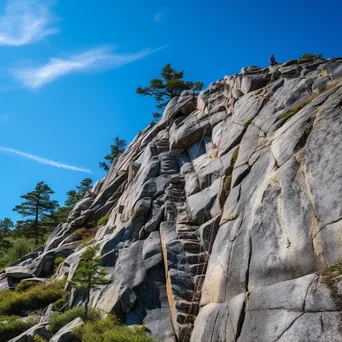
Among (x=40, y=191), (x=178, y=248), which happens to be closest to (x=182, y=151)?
(x=178, y=248)

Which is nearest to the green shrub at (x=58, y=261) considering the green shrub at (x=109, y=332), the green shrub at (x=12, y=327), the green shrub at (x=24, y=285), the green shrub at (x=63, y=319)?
the green shrub at (x=24, y=285)

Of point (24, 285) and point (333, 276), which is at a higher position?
point (24, 285)

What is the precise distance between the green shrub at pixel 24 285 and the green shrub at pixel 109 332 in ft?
33.6

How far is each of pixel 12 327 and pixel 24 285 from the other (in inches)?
213

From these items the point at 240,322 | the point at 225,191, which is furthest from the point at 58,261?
the point at 240,322

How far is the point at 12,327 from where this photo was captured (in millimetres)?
16500

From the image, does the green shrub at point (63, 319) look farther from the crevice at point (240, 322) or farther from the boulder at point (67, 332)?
the crevice at point (240, 322)

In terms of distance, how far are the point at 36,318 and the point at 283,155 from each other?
15.2m

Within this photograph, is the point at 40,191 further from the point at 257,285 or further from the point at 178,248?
the point at 257,285

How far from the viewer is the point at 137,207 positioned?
19.0 m

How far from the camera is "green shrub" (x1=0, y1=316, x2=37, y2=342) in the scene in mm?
16156

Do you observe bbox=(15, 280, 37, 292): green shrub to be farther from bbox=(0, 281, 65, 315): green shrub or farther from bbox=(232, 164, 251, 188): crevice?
bbox=(232, 164, 251, 188): crevice

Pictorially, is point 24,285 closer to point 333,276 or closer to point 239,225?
point 239,225

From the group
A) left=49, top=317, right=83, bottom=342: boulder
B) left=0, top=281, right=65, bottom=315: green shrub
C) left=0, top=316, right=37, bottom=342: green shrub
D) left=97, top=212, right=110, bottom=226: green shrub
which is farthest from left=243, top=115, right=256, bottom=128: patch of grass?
left=0, top=316, right=37, bottom=342: green shrub
